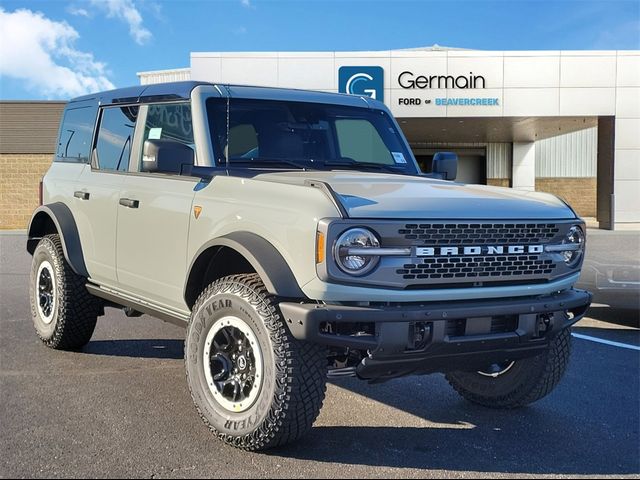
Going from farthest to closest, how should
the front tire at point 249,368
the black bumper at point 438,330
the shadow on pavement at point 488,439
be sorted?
the shadow on pavement at point 488,439 < the front tire at point 249,368 < the black bumper at point 438,330

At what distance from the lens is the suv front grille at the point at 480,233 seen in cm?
336

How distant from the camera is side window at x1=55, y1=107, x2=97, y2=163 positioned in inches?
229

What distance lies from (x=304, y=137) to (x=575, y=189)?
3314cm

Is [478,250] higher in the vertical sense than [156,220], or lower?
lower

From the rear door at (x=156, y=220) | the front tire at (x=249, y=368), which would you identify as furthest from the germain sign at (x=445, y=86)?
the front tire at (x=249, y=368)

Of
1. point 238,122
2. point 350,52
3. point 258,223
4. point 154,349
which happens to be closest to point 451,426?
point 258,223

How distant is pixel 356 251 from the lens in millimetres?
3225

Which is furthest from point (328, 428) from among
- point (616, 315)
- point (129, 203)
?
point (616, 315)

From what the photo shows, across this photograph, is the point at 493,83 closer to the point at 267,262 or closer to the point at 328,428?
the point at 328,428

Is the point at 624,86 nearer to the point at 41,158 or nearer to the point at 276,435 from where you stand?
the point at 41,158

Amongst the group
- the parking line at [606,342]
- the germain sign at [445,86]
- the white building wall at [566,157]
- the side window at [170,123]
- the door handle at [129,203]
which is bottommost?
the parking line at [606,342]

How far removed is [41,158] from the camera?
84.2 ft

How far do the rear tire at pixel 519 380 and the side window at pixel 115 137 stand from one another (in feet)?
9.53

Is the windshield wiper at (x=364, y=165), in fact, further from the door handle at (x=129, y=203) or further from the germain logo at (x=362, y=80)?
the germain logo at (x=362, y=80)
